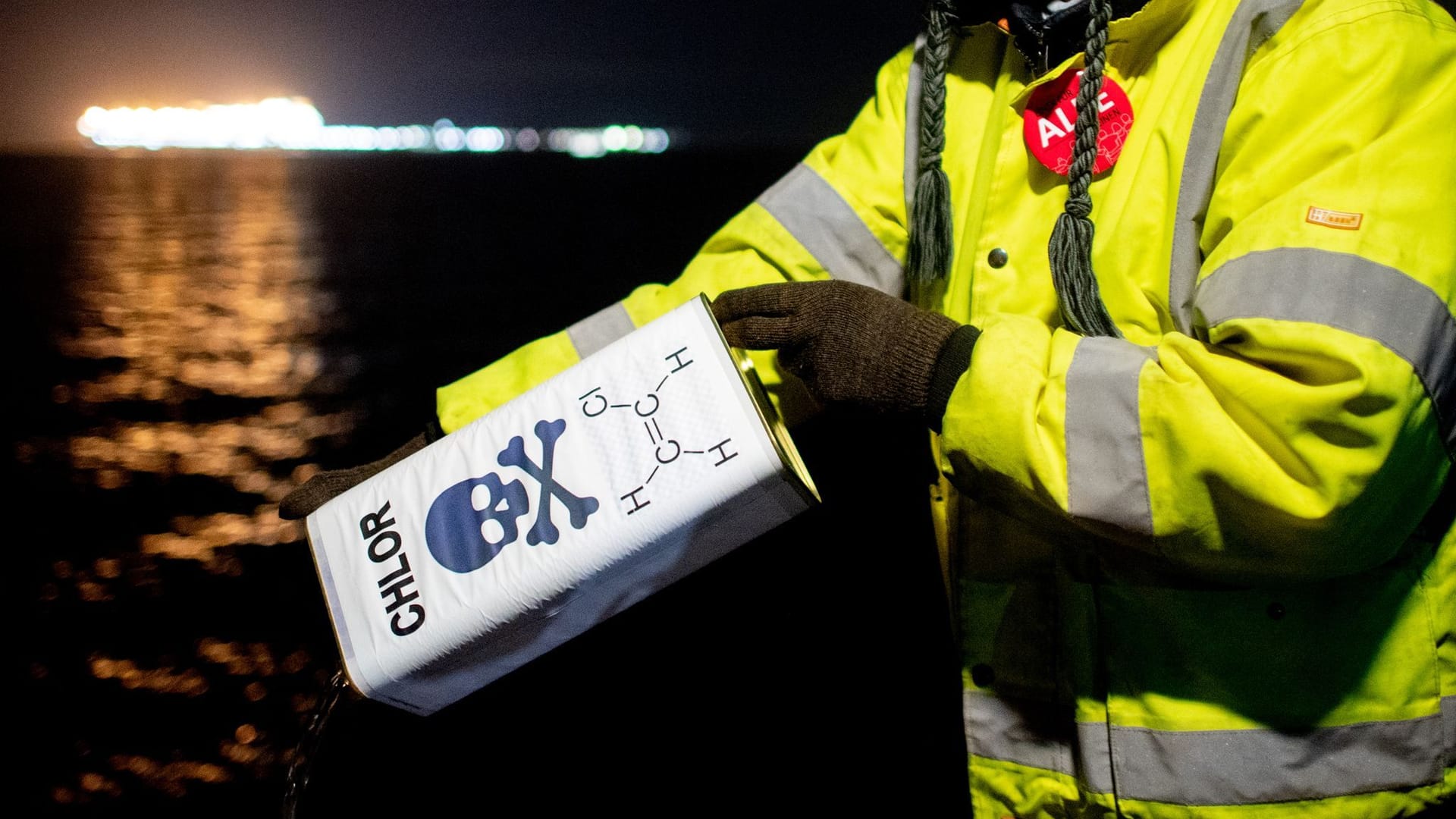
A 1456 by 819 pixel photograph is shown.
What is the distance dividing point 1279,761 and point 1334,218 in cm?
67

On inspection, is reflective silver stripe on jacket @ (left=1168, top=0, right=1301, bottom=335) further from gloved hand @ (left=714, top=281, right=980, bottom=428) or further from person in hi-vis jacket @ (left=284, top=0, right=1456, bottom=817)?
gloved hand @ (left=714, top=281, right=980, bottom=428)

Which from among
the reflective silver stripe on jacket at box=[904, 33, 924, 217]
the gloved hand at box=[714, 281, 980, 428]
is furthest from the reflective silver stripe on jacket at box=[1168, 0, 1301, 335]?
the reflective silver stripe on jacket at box=[904, 33, 924, 217]

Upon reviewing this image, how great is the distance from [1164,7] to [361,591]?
4.29 feet

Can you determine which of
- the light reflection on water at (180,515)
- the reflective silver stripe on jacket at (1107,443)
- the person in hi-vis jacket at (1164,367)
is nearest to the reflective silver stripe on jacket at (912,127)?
the person in hi-vis jacket at (1164,367)

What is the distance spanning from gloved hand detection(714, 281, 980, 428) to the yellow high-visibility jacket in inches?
2.2

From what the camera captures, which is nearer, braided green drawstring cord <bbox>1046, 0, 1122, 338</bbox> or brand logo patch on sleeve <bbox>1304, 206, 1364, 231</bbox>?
brand logo patch on sleeve <bbox>1304, 206, 1364, 231</bbox>

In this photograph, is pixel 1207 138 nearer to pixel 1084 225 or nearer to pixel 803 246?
pixel 1084 225

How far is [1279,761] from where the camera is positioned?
1.09m

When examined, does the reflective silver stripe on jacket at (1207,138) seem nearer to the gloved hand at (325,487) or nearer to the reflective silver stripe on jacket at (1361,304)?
the reflective silver stripe on jacket at (1361,304)

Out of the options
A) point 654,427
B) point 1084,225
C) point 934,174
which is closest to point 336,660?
point 654,427

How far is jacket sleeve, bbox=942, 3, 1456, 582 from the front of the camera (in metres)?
0.87

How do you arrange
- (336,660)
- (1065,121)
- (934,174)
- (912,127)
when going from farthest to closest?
(336,660) → (912,127) → (934,174) → (1065,121)

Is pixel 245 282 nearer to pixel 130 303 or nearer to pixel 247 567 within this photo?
pixel 130 303

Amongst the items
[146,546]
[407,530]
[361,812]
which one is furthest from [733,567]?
[146,546]
